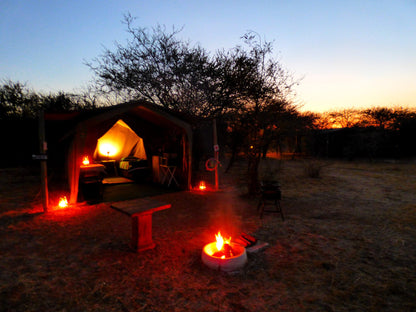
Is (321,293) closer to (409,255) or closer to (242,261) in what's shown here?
(242,261)

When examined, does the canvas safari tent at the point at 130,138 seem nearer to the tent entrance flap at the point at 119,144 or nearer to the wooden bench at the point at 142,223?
the tent entrance flap at the point at 119,144

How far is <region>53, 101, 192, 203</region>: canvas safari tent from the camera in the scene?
5.73 m

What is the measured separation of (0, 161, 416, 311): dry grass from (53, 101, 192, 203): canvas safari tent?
1.59 meters

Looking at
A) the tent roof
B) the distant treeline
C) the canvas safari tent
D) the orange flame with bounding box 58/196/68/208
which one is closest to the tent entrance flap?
the canvas safari tent

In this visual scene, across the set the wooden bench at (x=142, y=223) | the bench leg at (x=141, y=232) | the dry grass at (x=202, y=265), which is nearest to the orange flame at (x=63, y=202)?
the dry grass at (x=202, y=265)

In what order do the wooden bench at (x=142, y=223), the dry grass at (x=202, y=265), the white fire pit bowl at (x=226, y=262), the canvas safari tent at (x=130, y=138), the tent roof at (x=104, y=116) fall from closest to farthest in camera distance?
1. the dry grass at (x=202, y=265)
2. the white fire pit bowl at (x=226, y=262)
3. the wooden bench at (x=142, y=223)
4. the tent roof at (x=104, y=116)
5. the canvas safari tent at (x=130, y=138)

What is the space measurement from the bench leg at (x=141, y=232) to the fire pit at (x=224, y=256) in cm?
96

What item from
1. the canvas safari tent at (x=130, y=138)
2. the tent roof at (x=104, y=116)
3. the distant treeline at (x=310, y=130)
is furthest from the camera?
the distant treeline at (x=310, y=130)

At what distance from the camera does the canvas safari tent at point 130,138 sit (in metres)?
5.73

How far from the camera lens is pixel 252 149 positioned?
6.89 m

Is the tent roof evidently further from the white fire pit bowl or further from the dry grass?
the white fire pit bowl

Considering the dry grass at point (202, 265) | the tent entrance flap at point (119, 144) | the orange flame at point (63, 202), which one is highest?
the tent entrance flap at point (119, 144)

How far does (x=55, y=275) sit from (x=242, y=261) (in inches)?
90.0

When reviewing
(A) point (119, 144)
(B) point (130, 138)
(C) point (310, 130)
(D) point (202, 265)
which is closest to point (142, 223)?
(D) point (202, 265)
